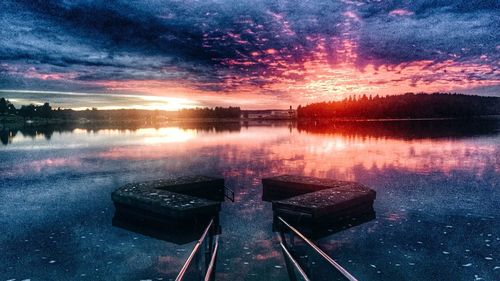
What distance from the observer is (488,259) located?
1416 cm

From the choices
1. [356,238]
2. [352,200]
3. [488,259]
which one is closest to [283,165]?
[352,200]

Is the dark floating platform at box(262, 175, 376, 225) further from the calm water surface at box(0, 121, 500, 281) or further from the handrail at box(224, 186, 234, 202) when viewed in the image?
the handrail at box(224, 186, 234, 202)

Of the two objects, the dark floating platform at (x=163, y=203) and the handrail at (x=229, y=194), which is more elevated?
the dark floating platform at (x=163, y=203)

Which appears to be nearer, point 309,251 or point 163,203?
point 309,251

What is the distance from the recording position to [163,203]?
19531 millimetres

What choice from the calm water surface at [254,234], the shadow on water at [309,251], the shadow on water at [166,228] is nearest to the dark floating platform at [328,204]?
the shadow on water at [309,251]

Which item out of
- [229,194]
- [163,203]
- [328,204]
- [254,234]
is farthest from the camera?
[229,194]

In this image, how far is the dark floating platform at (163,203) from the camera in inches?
741

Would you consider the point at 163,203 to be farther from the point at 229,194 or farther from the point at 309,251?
the point at 309,251

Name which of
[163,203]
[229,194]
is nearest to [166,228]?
[163,203]

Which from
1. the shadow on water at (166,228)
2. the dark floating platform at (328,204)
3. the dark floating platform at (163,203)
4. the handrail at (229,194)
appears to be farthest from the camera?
the handrail at (229,194)

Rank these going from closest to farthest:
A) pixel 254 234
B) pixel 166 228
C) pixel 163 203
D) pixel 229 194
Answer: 1. pixel 254 234
2. pixel 166 228
3. pixel 163 203
4. pixel 229 194

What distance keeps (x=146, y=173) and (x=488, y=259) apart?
2993 centimetres

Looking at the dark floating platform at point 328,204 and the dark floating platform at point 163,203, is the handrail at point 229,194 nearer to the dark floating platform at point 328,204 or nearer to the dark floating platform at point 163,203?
the dark floating platform at point 328,204
